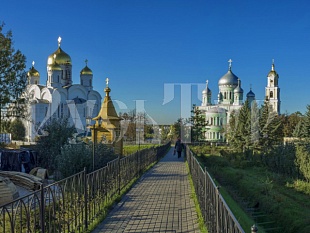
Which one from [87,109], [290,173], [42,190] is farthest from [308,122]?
[42,190]

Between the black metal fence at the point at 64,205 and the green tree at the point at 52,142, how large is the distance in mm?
6635

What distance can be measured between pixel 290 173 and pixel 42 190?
13943 millimetres

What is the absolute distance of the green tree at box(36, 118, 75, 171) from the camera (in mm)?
14047

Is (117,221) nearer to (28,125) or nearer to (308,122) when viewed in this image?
(308,122)

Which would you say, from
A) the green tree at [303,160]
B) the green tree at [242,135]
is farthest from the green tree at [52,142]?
the green tree at [242,135]

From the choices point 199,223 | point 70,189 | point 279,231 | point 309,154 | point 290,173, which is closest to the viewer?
point 70,189

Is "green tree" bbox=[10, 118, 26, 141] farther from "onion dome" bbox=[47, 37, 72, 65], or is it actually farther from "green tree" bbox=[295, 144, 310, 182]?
"green tree" bbox=[295, 144, 310, 182]

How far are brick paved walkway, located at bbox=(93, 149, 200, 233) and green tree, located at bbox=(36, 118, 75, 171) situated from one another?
4784 millimetres

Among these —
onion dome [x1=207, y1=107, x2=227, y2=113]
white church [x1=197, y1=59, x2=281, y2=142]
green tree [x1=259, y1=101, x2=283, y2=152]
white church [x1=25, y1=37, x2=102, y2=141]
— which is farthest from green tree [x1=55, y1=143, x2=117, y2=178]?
onion dome [x1=207, y1=107, x2=227, y2=113]

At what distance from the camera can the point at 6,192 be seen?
7.71 m

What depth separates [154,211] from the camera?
276 inches

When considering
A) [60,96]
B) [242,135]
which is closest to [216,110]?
[60,96]

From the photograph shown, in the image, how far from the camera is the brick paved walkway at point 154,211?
19.1ft

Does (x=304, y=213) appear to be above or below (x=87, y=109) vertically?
below
